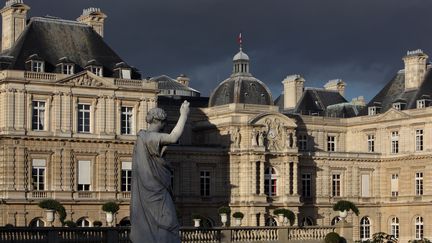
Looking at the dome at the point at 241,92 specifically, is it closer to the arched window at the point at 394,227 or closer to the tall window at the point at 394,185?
the tall window at the point at 394,185

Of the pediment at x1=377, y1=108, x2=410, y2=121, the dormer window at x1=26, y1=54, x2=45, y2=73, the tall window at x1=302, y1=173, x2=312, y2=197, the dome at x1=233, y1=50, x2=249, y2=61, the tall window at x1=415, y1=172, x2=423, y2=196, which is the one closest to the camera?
the dormer window at x1=26, y1=54, x2=45, y2=73

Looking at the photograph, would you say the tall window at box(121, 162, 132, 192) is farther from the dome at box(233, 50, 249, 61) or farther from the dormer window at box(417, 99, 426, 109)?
the dormer window at box(417, 99, 426, 109)

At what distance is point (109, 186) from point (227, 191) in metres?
11.2

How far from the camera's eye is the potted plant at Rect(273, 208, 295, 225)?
5453 cm

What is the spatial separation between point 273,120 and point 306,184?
5.93 m

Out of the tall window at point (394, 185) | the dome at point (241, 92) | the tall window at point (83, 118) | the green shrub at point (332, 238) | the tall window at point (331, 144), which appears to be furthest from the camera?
the tall window at point (331, 144)

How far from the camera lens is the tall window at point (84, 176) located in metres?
49.8

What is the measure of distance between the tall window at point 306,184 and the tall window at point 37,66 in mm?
21796

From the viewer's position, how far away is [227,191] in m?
59.5

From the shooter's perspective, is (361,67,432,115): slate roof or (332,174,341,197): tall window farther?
(332,174,341,197): tall window

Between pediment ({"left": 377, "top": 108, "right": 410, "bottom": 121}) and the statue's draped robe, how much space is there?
55164 millimetres

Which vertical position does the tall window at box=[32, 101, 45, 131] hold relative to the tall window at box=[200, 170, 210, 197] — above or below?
above

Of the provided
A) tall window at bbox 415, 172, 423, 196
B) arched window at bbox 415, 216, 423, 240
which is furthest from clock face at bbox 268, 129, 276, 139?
arched window at bbox 415, 216, 423, 240

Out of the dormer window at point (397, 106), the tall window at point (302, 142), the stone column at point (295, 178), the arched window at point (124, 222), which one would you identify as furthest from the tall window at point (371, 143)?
the arched window at point (124, 222)
